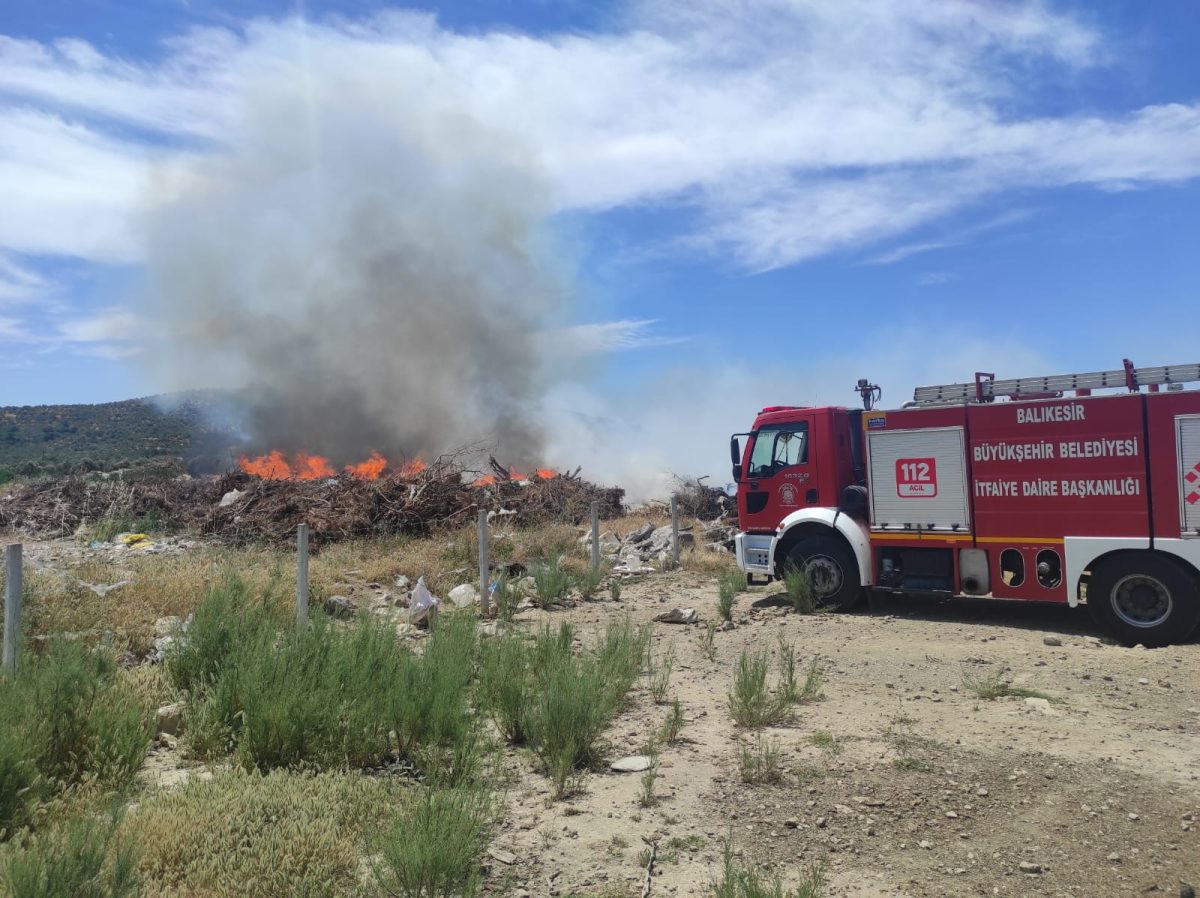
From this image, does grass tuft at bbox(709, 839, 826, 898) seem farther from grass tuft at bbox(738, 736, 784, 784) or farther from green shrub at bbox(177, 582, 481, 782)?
green shrub at bbox(177, 582, 481, 782)

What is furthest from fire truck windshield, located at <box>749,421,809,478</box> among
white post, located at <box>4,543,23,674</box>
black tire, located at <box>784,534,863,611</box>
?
white post, located at <box>4,543,23,674</box>

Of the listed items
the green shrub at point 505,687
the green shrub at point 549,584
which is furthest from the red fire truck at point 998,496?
the green shrub at point 505,687

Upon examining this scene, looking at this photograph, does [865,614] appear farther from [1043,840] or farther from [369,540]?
[369,540]

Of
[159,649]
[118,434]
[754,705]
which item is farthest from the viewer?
[118,434]

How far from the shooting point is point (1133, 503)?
9008mm

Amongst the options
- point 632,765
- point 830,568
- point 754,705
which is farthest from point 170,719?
point 830,568

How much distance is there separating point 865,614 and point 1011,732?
17.5 ft

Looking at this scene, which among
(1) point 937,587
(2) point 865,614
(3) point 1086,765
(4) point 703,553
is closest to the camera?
(3) point 1086,765

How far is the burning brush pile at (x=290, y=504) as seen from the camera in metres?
16.8

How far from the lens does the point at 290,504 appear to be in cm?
1747

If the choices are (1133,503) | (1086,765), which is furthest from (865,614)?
(1086,765)

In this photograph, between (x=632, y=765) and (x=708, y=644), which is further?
(x=708, y=644)

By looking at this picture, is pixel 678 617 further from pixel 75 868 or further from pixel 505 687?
pixel 75 868

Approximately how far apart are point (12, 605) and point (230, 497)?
546 inches
